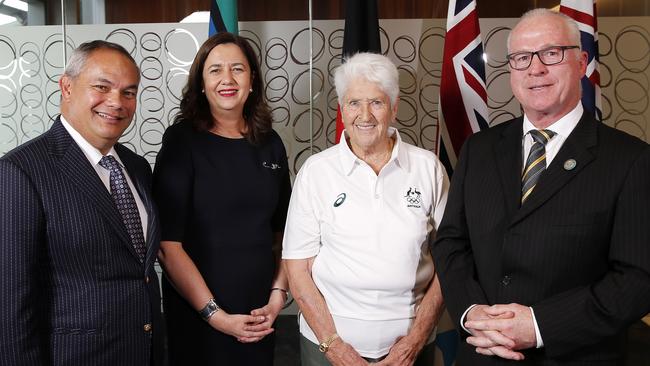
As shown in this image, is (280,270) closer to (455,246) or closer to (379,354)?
(379,354)

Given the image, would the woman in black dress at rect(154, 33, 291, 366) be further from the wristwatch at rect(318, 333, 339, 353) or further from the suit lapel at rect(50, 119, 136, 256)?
the suit lapel at rect(50, 119, 136, 256)

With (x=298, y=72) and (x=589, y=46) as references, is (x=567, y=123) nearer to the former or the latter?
(x=589, y=46)

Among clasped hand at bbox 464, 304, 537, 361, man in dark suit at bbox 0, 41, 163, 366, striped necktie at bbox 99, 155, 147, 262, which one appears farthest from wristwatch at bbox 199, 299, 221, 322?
clasped hand at bbox 464, 304, 537, 361

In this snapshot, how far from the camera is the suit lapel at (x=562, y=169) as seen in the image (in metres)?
1.67

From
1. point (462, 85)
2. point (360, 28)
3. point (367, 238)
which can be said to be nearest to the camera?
point (367, 238)

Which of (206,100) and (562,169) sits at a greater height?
(206,100)

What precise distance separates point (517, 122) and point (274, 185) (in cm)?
109

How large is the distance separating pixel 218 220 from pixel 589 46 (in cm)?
208

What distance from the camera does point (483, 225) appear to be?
71.5 inches

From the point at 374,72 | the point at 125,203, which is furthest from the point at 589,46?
the point at 125,203

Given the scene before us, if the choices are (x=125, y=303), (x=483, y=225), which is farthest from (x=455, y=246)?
(x=125, y=303)

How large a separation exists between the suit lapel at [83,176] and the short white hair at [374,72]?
100 cm

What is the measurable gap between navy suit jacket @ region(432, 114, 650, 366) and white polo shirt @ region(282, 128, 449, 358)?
11.1 inches

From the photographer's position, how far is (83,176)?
5.74 ft
